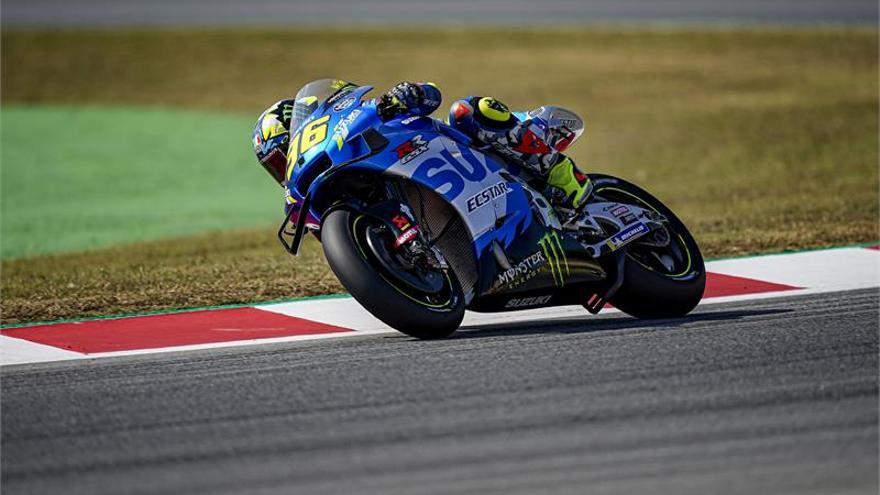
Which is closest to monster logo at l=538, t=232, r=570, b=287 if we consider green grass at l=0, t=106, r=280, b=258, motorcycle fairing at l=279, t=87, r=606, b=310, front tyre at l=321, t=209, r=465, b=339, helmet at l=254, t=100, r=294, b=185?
motorcycle fairing at l=279, t=87, r=606, b=310

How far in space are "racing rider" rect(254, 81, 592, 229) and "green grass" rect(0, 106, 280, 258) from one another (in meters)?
5.63

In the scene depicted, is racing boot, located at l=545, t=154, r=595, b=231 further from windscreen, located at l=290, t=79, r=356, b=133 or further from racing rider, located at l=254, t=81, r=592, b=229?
windscreen, located at l=290, t=79, r=356, b=133

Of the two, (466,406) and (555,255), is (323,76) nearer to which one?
(555,255)

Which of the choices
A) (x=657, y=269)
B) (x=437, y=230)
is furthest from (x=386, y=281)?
(x=657, y=269)

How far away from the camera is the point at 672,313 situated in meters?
7.32

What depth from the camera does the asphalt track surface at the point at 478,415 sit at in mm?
4578

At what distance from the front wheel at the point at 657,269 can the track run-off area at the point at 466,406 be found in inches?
6.2

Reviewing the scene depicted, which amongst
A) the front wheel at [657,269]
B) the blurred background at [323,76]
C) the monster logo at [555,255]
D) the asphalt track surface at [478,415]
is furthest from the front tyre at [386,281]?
the blurred background at [323,76]

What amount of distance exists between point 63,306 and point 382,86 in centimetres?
1417

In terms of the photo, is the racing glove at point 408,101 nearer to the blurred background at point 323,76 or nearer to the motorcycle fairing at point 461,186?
the motorcycle fairing at point 461,186

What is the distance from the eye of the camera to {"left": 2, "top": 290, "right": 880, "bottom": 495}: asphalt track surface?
180 inches

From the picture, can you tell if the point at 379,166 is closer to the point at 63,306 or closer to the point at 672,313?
the point at 672,313

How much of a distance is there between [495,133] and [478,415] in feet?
7.37

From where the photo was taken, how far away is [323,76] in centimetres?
2364
